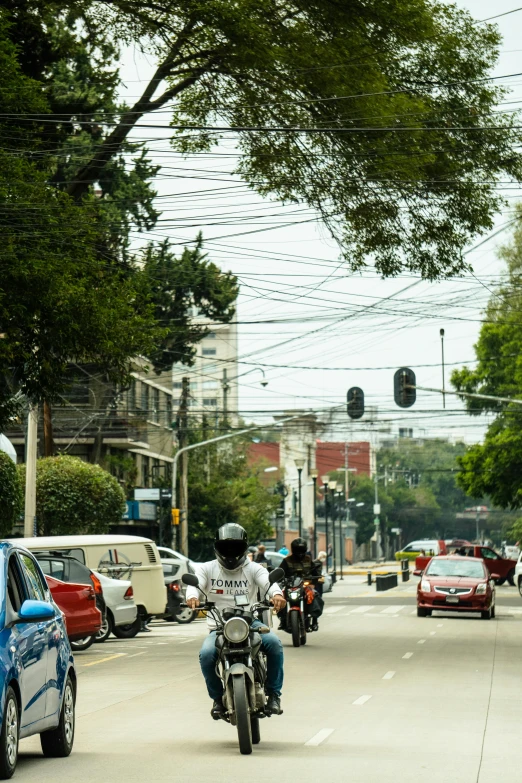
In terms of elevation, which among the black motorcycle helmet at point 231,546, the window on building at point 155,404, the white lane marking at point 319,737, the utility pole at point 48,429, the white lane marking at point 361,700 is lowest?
the white lane marking at point 361,700

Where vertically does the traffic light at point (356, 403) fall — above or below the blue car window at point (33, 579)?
above

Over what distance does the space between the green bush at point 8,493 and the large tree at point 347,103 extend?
5463mm

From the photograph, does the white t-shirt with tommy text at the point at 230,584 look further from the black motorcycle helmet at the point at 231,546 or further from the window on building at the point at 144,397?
the window on building at the point at 144,397

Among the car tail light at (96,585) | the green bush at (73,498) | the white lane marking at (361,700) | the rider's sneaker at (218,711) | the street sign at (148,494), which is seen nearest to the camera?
the rider's sneaker at (218,711)

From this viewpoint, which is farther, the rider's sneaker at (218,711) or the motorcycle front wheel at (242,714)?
the rider's sneaker at (218,711)

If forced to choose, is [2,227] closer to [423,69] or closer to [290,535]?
[423,69]

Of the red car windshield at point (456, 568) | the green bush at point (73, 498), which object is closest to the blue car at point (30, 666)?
the red car windshield at point (456, 568)

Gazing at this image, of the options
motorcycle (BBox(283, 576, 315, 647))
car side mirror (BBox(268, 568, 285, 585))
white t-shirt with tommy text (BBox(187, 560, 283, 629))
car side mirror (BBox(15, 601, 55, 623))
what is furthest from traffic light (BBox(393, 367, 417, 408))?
car side mirror (BBox(15, 601, 55, 623))

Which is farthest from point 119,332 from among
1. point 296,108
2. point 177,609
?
point 177,609

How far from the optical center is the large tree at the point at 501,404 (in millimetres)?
57812

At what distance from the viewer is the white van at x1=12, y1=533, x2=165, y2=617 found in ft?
91.8

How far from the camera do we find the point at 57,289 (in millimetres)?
19047

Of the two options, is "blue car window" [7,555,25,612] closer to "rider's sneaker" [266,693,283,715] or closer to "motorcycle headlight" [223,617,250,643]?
"motorcycle headlight" [223,617,250,643]

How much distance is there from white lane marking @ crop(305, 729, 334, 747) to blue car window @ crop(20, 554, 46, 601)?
258 cm
